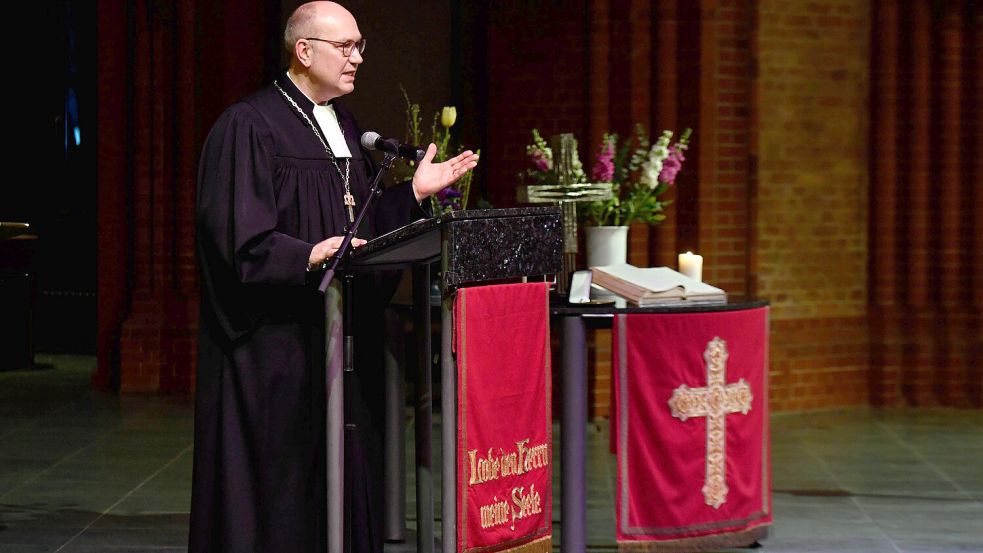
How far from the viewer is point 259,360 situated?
13.1ft

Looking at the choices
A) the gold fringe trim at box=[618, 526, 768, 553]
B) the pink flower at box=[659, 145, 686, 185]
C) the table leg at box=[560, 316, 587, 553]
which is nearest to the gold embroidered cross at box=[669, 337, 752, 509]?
the gold fringe trim at box=[618, 526, 768, 553]

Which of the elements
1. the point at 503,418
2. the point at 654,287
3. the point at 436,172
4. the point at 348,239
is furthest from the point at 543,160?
the point at 348,239

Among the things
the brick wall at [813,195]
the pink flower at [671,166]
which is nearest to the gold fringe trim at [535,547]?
the pink flower at [671,166]

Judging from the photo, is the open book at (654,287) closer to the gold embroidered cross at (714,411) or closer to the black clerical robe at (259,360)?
the gold embroidered cross at (714,411)

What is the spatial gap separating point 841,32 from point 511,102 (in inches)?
76.6

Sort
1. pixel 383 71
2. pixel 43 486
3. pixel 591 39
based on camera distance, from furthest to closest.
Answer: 1. pixel 383 71
2. pixel 591 39
3. pixel 43 486

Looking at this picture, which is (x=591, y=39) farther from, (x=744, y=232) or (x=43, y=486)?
(x=43, y=486)

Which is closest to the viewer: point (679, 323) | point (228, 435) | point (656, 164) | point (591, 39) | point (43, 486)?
point (228, 435)

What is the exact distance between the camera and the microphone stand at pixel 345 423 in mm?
3760

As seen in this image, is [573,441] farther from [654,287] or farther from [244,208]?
[244,208]

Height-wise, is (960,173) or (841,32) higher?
(841,32)

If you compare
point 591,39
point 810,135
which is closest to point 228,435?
point 591,39

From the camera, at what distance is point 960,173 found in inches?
348

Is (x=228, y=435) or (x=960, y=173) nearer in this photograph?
(x=228, y=435)
